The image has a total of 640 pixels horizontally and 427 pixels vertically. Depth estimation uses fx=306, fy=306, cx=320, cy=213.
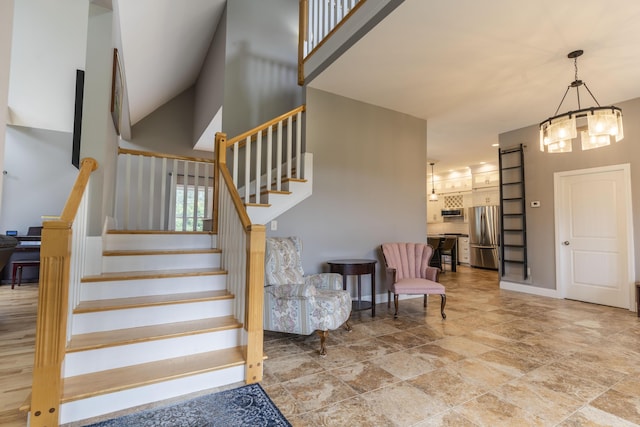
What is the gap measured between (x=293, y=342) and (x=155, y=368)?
126 centimetres

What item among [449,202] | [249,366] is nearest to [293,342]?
[249,366]

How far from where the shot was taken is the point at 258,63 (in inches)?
187

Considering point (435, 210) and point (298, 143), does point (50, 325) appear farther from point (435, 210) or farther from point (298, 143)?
point (435, 210)

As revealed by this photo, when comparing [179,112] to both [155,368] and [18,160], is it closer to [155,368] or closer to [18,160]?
[18,160]

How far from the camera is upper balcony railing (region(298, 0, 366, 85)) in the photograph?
11.4 ft

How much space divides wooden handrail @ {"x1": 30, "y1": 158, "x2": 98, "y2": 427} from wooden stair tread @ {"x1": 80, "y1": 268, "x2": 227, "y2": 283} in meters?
0.75

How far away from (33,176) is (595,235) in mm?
9624

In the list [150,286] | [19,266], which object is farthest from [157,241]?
[19,266]

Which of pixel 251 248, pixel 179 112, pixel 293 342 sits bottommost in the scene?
pixel 293 342

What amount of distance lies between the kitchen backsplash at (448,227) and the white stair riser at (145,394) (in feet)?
28.4

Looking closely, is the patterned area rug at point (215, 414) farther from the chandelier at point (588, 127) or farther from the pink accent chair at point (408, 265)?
the chandelier at point (588, 127)

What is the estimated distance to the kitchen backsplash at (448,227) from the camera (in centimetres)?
931

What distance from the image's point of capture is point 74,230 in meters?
1.95

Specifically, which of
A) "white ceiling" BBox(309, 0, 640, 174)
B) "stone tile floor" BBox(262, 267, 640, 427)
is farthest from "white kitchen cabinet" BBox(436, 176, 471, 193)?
"stone tile floor" BBox(262, 267, 640, 427)
